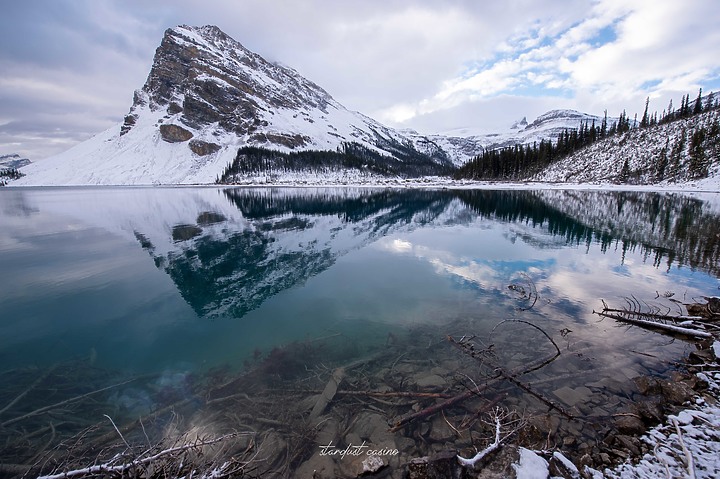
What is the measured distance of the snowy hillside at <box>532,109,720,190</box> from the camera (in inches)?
2437

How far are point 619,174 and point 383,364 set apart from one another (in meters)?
92.5

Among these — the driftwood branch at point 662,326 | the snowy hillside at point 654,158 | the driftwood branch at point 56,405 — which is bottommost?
the driftwood branch at point 56,405

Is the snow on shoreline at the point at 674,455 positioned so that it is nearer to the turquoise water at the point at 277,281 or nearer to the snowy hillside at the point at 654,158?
the turquoise water at the point at 277,281

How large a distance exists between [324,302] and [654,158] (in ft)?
307

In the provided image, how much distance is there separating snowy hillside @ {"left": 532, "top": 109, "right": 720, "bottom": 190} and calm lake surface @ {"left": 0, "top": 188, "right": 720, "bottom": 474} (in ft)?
180

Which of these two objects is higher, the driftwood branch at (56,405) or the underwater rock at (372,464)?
the underwater rock at (372,464)

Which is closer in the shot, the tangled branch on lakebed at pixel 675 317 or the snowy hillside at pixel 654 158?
the tangled branch on lakebed at pixel 675 317

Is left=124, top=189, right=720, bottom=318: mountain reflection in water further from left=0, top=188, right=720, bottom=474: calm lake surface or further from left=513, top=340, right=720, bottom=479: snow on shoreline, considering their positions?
left=513, top=340, right=720, bottom=479: snow on shoreline

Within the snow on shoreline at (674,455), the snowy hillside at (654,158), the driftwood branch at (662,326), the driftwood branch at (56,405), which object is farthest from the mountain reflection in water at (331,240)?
the snowy hillside at (654,158)

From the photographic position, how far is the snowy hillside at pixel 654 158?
203ft

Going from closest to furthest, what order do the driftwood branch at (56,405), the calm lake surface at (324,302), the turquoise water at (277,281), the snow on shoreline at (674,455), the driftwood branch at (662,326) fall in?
the snow on shoreline at (674,455), the driftwood branch at (56,405), the calm lake surface at (324,302), the driftwood branch at (662,326), the turquoise water at (277,281)

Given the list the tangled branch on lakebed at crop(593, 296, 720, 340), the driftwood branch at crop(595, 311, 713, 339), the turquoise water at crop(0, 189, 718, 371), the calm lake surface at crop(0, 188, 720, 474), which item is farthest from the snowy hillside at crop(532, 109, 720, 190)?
the driftwood branch at crop(595, 311, 713, 339)

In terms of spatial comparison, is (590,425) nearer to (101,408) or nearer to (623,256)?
(101,408)

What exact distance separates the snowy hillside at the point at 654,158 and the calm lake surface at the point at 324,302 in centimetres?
5472
